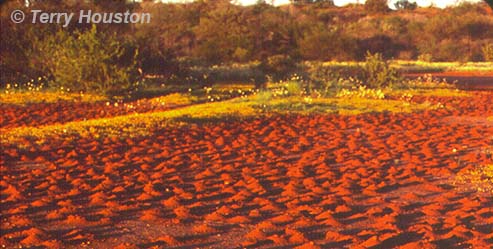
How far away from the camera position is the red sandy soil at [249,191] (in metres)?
5.05

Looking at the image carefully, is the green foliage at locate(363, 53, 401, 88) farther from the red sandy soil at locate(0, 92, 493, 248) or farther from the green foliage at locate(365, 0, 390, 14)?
the green foliage at locate(365, 0, 390, 14)

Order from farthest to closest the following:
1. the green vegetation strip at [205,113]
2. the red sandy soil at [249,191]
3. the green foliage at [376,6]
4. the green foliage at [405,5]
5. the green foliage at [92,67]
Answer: the green foliage at [405,5], the green foliage at [376,6], the green foliage at [92,67], the green vegetation strip at [205,113], the red sandy soil at [249,191]

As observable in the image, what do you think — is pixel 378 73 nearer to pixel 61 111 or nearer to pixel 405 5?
pixel 61 111

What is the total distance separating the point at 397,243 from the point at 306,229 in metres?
0.77

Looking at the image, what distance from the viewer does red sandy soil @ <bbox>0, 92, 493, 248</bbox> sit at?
5.05 m

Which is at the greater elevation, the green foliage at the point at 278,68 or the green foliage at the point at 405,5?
the green foliage at the point at 405,5

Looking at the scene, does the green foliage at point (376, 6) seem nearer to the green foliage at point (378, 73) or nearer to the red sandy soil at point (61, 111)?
the green foliage at point (378, 73)

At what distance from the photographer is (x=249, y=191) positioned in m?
6.67

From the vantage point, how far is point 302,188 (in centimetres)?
681

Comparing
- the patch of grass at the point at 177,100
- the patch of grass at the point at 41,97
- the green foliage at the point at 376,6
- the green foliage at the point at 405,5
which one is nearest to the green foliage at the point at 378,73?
the patch of grass at the point at 177,100

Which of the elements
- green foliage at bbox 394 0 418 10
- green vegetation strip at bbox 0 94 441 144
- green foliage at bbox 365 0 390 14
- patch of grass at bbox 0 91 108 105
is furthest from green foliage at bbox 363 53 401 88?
green foliage at bbox 394 0 418 10

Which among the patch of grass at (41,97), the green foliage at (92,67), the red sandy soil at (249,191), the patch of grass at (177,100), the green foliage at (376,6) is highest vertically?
the green foliage at (376,6)

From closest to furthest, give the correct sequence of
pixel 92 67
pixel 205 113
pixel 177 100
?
pixel 205 113
pixel 177 100
pixel 92 67

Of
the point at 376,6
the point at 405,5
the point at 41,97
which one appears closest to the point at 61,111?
the point at 41,97
